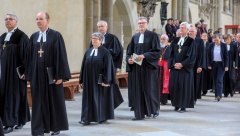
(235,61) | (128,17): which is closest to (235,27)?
(128,17)

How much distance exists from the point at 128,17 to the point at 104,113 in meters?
12.0

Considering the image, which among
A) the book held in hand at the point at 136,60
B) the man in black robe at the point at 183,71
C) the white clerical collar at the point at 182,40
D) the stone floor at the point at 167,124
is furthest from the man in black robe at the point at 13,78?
the white clerical collar at the point at 182,40

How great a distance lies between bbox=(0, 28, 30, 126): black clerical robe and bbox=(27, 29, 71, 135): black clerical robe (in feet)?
2.40

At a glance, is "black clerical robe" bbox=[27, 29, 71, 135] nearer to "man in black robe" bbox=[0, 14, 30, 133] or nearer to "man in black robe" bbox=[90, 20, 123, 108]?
"man in black robe" bbox=[0, 14, 30, 133]

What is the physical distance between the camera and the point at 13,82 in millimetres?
7602

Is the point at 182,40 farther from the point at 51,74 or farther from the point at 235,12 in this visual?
the point at 235,12

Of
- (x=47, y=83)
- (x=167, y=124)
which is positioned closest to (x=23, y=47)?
(x=47, y=83)

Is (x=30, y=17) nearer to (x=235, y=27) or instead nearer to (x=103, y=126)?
(x=103, y=126)

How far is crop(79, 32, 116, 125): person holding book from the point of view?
820 centimetres

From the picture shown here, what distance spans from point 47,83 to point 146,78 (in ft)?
8.46

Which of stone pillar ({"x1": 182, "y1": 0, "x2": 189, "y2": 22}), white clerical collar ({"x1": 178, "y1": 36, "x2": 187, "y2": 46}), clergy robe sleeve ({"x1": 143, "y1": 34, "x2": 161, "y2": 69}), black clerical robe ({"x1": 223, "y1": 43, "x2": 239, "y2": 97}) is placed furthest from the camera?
stone pillar ({"x1": 182, "y1": 0, "x2": 189, "y2": 22})

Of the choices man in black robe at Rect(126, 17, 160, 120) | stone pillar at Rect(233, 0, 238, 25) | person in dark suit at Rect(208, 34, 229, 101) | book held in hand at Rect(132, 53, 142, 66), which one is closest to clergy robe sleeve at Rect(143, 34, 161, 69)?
man in black robe at Rect(126, 17, 160, 120)

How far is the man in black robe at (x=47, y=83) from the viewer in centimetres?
684

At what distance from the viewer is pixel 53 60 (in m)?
6.96
